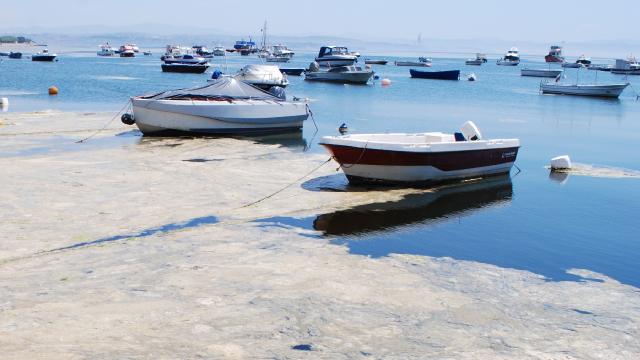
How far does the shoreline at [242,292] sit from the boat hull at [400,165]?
1721mm

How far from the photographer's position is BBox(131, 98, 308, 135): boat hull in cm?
2662

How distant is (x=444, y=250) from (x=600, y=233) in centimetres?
439

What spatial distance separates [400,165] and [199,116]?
35.6 feet

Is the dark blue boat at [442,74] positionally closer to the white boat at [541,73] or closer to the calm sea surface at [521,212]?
the white boat at [541,73]

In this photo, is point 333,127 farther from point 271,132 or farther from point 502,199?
point 502,199

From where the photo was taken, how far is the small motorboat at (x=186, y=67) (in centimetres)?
8906

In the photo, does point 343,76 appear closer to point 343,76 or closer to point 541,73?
point 343,76

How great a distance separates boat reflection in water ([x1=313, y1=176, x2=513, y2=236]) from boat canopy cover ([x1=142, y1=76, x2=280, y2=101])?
11.8m

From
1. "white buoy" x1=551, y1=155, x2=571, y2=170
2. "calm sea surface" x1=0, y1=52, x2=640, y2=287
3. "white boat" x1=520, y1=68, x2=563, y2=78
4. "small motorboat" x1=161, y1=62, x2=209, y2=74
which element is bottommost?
"calm sea surface" x1=0, y1=52, x2=640, y2=287

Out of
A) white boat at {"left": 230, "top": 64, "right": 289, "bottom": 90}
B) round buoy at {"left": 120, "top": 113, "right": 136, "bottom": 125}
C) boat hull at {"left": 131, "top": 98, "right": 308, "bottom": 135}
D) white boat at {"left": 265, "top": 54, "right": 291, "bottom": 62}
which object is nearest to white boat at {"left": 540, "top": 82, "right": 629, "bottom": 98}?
white boat at {"left": 230, "top": 64, "right": 289, "bottom": 90}

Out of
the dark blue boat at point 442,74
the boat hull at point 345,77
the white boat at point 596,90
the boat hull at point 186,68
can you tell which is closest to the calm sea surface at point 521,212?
the white boat at point 596,90

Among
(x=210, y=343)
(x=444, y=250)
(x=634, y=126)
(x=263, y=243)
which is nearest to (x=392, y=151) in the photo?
(x=444, y=250)

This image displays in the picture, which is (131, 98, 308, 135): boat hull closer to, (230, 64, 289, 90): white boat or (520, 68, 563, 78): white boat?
(230, 64, 289, 90): white boat

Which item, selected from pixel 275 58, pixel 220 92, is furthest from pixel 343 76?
pixel 275 58
